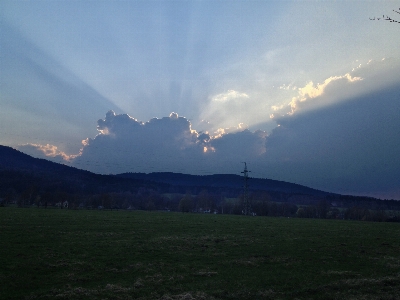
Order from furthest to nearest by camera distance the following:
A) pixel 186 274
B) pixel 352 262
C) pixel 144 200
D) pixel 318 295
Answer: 1. pixel 144 200
2. pixel 352 262
3. pixel 186 274
4. pixel 318 295

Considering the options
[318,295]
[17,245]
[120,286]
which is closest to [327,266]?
[318,295]

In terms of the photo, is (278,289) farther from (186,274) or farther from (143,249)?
(143,249)

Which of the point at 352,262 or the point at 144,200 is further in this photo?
the point at 144,200

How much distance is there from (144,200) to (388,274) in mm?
183759

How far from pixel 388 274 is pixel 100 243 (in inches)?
1071

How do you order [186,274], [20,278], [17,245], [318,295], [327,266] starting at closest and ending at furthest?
[318,295]
[20,278]
[186,274]
[327,266]
[17,245]

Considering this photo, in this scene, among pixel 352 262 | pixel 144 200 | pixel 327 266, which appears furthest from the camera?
pixel 144 200

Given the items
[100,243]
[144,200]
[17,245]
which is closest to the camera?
[17,245]

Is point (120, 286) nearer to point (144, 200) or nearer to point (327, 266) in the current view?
point (327, 266)

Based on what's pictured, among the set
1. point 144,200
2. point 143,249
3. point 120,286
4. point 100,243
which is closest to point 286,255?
point 143,249

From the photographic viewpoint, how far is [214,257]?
27.0m

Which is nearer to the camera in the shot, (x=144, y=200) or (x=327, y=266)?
(x=327, y=266)

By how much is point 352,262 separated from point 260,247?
30.9 ft

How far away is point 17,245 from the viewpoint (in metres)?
28.2
